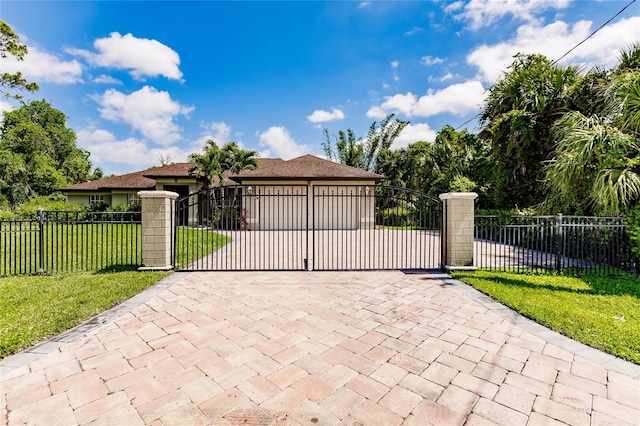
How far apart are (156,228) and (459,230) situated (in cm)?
720

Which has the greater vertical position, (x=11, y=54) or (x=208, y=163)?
(x=11, y=54)

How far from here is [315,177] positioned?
1767 centimetres

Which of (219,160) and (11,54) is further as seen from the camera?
(219,160)

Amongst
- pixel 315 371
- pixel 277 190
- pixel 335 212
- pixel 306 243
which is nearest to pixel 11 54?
pixel 277 190

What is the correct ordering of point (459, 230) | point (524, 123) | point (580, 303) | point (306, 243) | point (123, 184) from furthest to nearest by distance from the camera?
point (123, 184) → point (524, 123) → point (306, 243) → point (459, 230) → point (580, 303)

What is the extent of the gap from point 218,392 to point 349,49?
537 inches

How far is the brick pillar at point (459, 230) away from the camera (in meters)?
6.81

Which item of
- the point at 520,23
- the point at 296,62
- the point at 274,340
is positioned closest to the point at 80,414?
the point at 274,340

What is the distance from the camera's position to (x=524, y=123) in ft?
39.0

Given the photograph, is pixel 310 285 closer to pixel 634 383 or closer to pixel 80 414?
pixel 80 414

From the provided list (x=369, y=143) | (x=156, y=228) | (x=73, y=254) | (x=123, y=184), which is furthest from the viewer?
(x=369, y=143)

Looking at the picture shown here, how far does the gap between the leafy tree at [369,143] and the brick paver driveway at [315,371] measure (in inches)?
984

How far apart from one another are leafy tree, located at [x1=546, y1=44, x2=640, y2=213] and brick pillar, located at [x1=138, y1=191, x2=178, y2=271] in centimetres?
974

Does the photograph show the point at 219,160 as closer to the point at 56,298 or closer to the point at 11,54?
the point at 11,54
